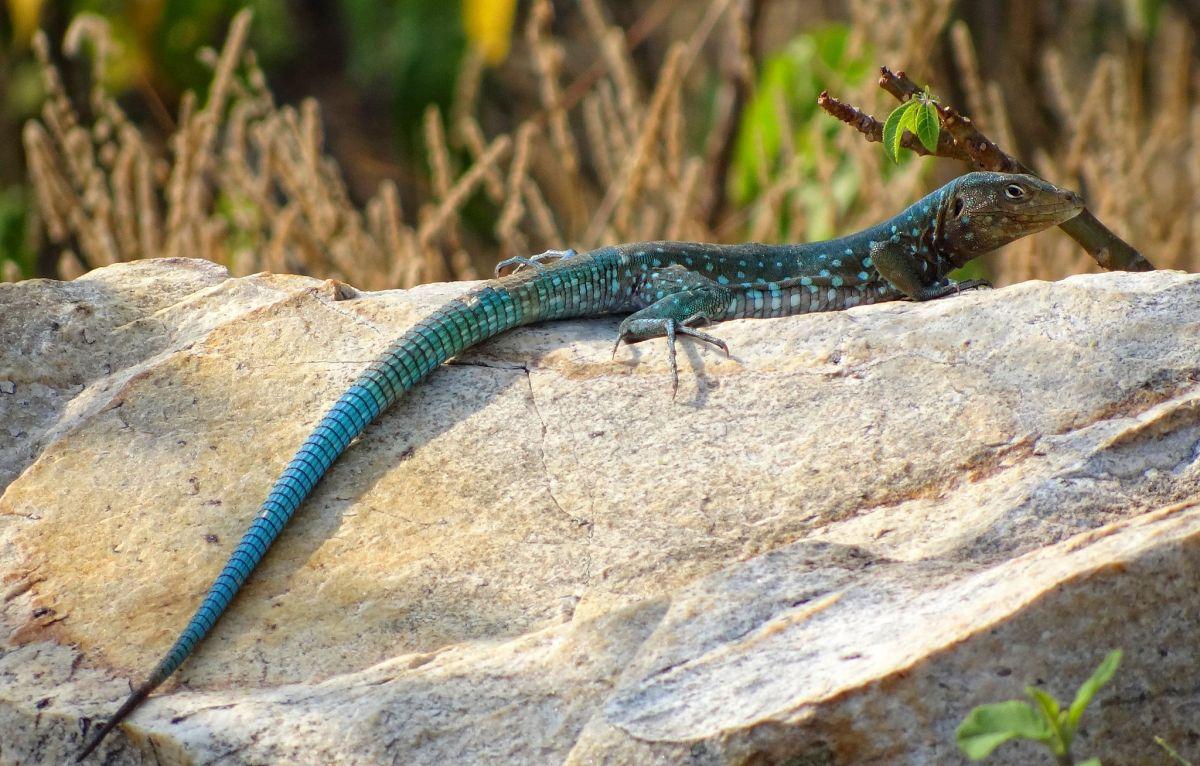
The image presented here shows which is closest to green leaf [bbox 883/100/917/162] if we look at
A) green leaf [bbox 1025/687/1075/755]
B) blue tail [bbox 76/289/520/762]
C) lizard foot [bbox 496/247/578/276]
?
blue tail [bbox 76/289/520/762]

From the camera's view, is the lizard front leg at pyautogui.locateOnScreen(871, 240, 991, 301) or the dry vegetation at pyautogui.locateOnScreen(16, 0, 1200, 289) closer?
the lizard front leg at pyautogui.locateOnScreen(871, 240, 991, 301)

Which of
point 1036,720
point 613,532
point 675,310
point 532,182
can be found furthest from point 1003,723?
point 532,182

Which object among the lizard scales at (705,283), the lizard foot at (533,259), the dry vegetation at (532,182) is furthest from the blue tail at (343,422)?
the dry vegetation at (532,182)

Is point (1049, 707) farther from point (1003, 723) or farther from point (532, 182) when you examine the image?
point (532, 182)

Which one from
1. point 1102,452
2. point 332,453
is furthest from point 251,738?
point 1102,452

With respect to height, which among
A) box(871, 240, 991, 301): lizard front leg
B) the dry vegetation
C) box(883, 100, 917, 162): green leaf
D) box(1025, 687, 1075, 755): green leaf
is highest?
box(883, 100, 917, 162): green leaf

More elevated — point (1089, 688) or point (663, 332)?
point (1089, 688)

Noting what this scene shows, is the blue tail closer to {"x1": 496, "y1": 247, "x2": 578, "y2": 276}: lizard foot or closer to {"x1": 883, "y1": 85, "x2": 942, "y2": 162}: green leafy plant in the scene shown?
{"x1": 496, "y1": 247, "x2": 578, "y2": 276}: lizard foot
